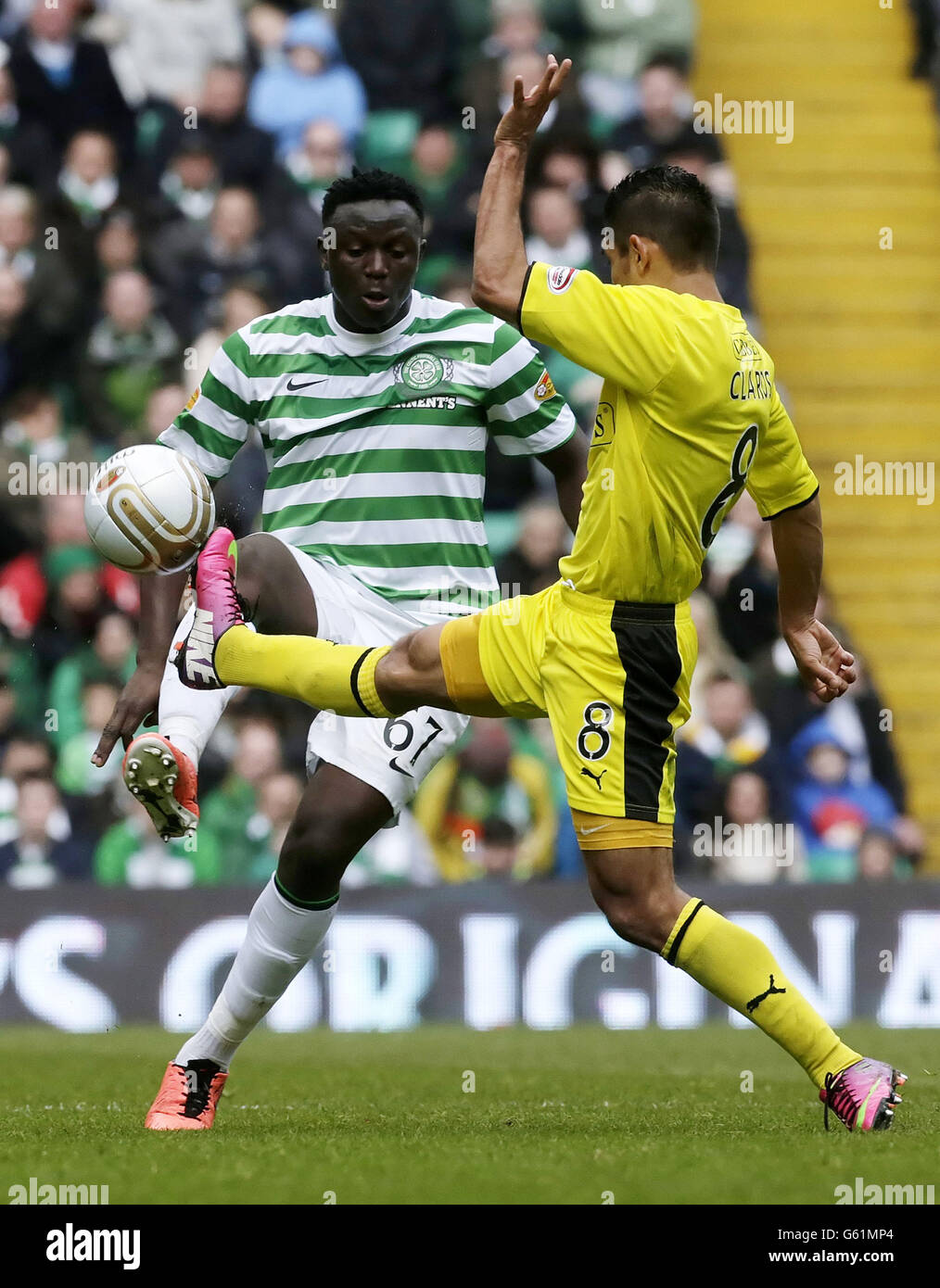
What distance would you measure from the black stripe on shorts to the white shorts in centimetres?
69

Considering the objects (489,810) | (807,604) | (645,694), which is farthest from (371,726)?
(489,810)

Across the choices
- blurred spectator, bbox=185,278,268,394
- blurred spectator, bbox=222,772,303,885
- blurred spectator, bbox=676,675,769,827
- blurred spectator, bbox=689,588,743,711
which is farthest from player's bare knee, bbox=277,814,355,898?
blurred spectator, bbox=185,278,268,394

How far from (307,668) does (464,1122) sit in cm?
133

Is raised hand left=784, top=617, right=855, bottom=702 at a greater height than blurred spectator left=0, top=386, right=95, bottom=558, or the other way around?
blurred spectator left=0, top=386, right=95, bottom=558

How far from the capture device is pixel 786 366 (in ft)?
38.1

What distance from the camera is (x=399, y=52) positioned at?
36.3 ft

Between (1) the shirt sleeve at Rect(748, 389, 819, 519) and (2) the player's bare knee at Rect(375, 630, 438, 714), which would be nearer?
(2) the player's bare knee at Rect(375, 630, 438, 714)

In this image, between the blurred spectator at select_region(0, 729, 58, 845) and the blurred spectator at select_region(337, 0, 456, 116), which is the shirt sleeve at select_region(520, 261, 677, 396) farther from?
the blurred spectator at select_region(337, 0, 456, 116)

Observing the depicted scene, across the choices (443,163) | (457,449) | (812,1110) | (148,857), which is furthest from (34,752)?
(812,1110)

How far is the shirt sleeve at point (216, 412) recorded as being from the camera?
5539 millimetres

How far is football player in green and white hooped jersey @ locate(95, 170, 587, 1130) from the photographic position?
528 centimetres

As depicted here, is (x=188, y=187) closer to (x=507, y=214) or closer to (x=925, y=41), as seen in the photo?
(x=925, y=41)

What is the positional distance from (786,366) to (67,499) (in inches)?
175

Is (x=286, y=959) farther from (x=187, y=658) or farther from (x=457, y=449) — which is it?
(x=457, y=449)
